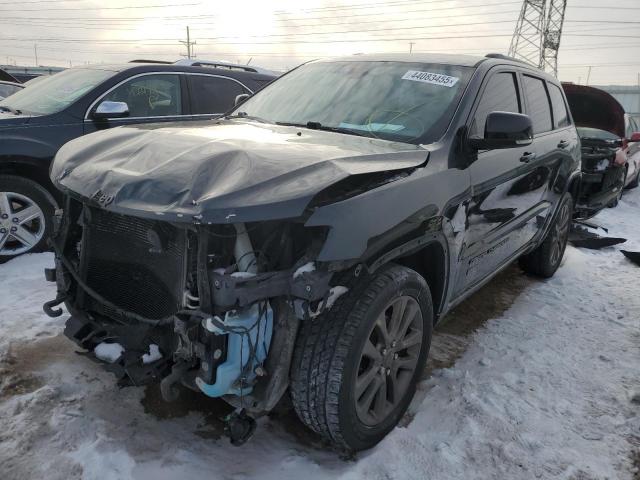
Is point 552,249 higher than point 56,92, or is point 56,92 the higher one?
point 56,92

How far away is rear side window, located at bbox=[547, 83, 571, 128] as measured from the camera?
15.4 ft

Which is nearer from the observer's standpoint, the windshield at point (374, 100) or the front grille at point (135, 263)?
the front grille at point (135, 263)

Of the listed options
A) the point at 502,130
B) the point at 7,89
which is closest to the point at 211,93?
the point at 502,130

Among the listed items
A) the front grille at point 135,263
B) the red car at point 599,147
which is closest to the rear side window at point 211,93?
the front grille at point 135,263

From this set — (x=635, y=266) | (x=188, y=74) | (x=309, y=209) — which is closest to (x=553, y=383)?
(x=309, y=209)

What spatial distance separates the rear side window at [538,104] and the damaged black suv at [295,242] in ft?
3.07

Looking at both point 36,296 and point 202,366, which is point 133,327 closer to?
point 202,366

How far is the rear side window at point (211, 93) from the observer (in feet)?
18.8

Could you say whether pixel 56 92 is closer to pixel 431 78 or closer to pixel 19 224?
pixel 19 224

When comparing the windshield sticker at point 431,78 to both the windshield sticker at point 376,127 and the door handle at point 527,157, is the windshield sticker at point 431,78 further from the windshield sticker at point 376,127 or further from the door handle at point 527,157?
the door handle at point 527,157

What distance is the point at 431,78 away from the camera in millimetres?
3176

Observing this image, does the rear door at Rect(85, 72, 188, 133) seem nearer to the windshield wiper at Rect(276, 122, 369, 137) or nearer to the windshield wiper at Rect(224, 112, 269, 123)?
the windshield wiper at Rect(224, 112, 269, 123)

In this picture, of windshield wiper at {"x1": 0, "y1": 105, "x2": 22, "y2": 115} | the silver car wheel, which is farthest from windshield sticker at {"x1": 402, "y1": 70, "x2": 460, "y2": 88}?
windshield wiper at {"x1": 0, "y1": 105, "x2": 22, "y2": 115}

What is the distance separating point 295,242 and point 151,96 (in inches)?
156
